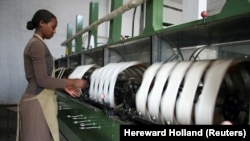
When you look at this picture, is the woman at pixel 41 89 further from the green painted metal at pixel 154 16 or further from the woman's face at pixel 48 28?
the green painted metal at pixel 154 16

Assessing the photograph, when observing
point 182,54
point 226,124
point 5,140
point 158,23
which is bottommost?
point 5,140

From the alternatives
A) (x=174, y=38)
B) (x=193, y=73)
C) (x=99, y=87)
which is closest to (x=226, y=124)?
(x=193, y=73)

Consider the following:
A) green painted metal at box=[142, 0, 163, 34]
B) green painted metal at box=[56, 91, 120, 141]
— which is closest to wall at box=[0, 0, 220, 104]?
green painted metal at box=[56, 91, 120, 141]

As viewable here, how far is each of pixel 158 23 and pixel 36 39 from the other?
735mm

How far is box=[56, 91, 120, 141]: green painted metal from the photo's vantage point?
1410mm

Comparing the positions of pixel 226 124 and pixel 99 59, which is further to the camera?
pixel 99 59

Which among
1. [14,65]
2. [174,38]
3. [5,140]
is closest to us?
[174,38]

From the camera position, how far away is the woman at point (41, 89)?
157 cm

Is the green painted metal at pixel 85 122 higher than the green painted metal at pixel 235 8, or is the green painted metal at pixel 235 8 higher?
the green painted metal at pixel 235 8

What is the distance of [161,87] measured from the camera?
3.65 ft

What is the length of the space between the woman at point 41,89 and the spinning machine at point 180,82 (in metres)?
0.24

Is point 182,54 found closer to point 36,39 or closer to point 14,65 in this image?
point 36,39

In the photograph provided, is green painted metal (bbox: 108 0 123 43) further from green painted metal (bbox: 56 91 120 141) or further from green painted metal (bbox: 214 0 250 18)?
green painted metal (bbox: 214 0 250 18)
